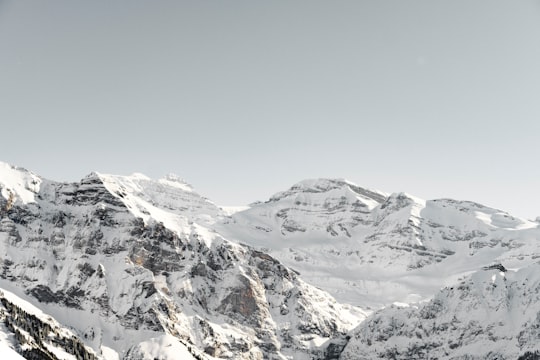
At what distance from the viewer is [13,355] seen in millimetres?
59781
